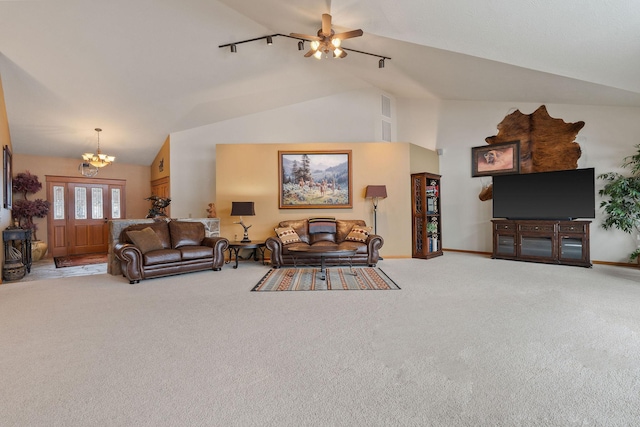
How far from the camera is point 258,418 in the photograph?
5.16 feet

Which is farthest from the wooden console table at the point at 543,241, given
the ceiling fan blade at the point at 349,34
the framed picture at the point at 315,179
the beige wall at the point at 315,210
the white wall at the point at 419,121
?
the ceiling fan blade at the point at 349,34

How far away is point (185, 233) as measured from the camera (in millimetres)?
5707

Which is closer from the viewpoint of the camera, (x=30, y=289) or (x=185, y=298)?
(x=185, y=298)

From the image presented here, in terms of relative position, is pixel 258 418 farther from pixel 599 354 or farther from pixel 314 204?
pixel 314 204

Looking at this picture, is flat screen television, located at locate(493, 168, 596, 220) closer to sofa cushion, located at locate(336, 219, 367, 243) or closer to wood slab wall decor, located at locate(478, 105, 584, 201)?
wood slab wall decor, located at locate(478, 105, 584, 201)

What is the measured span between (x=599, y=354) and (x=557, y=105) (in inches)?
235

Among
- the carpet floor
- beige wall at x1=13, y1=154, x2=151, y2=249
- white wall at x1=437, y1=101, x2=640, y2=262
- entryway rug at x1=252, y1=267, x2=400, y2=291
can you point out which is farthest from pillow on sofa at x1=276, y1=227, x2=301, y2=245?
beige wall at x1=13, y1=154, x2=151, y2=249

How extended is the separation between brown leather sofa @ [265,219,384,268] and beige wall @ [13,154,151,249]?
215 inches

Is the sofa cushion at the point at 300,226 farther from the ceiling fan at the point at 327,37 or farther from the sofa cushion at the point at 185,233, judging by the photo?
the ceiling fan at the point at 327,37

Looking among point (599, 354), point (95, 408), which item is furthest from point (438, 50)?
point (95, 408)

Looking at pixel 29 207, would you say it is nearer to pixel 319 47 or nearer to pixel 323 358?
pixel 319 47

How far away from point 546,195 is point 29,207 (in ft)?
37.3

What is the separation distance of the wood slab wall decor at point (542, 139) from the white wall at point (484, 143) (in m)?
0.11

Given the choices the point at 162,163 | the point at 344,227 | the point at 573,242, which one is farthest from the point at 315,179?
the point at 573,242
